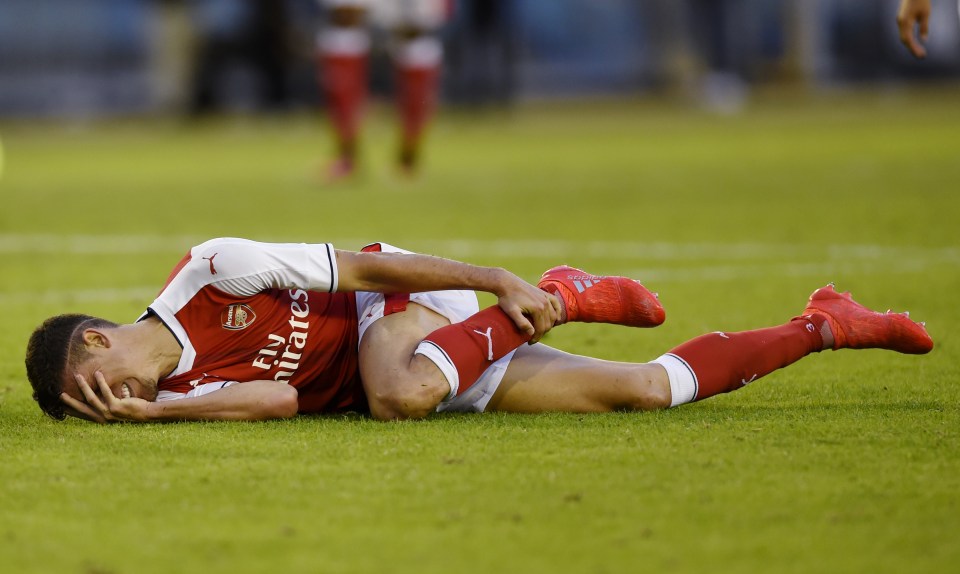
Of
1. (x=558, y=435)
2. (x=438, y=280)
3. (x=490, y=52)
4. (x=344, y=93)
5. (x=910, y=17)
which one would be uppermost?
(x=910, y=17)

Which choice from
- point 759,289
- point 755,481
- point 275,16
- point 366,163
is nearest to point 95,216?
point 366,163

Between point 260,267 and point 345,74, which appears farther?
point 345,74

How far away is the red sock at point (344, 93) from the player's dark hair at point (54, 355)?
332 inches

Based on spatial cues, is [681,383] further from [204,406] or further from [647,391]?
[204,406]

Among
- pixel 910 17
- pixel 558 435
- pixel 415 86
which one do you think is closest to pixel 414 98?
pixel 415 86

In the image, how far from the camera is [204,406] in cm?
390

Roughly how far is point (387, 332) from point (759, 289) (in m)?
2.82

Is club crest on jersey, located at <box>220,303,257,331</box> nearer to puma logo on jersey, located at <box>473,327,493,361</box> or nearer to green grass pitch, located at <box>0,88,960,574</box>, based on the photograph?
green grass pitch, located at <box>0,88,960,574</box>

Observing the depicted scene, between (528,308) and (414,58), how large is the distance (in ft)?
29.7

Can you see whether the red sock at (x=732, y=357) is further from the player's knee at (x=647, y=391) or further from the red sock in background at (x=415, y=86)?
the red sock in background at (x=415, y=86)

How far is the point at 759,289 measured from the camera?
6422 millimetres

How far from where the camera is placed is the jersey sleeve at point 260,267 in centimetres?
389

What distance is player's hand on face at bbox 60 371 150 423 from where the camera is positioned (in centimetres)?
384

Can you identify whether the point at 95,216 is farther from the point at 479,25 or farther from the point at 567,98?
the point at 567,98
